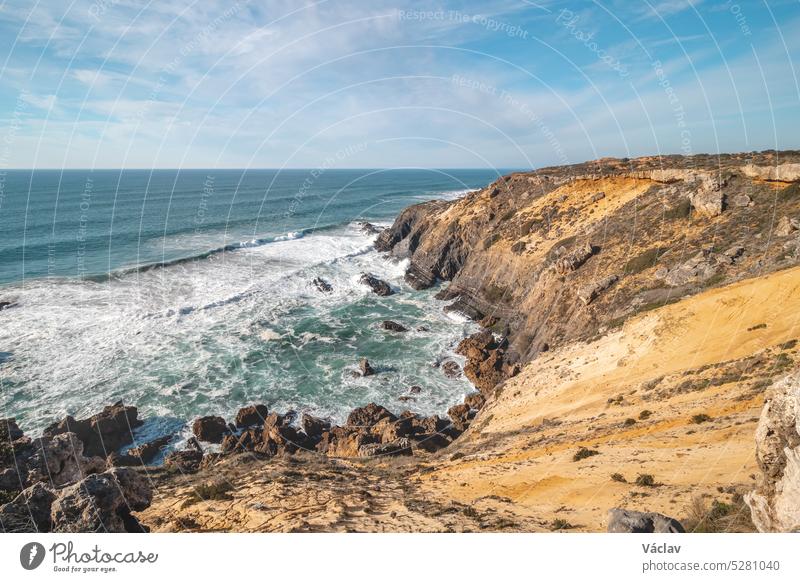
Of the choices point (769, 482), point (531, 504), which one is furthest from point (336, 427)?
point (769, 482)

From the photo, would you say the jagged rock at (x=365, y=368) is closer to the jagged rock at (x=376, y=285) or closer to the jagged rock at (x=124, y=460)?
the jagged rock at (x=124, y=460)

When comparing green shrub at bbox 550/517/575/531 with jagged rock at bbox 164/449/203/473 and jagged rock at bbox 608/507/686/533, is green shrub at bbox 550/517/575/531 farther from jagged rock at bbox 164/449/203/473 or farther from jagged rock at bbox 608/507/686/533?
jagged rock at bbox 164/449/203/473

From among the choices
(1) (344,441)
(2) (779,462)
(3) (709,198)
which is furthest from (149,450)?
(3) (709,198)

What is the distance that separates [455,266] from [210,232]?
48.8 m

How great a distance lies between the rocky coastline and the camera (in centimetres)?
960

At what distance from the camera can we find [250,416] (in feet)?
82.5

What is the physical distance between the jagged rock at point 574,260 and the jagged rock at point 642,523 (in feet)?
83.7

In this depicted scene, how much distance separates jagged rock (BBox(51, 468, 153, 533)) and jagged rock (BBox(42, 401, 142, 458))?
15292mm

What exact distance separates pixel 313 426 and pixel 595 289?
2034 centimetres

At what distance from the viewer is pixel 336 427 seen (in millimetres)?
23594

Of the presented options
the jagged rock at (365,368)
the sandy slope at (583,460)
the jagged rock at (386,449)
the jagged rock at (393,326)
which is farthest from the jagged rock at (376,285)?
the jagged rock at (386,449)

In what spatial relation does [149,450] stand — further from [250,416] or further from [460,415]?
[460,415]

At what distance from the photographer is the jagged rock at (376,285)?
45.9 meters
